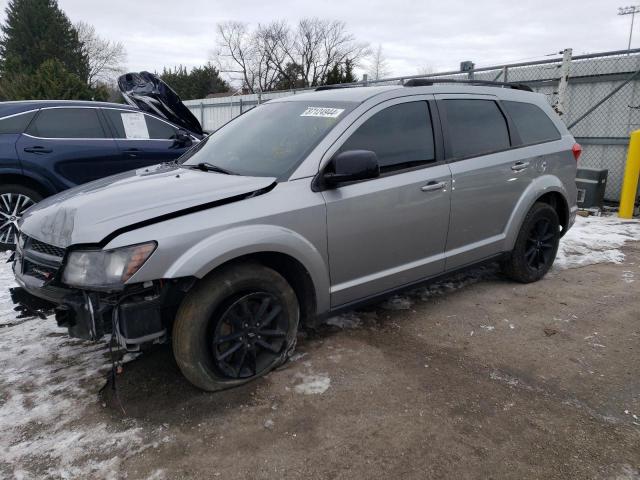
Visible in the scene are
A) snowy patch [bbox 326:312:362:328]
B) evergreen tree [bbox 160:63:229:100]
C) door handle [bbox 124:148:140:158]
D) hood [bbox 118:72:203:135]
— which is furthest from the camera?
evergreen tree [bbox 160:63:229:100]

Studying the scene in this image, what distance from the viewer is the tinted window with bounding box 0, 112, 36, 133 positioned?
527 centimetres

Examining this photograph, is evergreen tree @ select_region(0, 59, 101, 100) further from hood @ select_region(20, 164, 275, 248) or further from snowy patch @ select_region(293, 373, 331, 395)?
snowy patch @ select_region(293, 373, 331, 395)

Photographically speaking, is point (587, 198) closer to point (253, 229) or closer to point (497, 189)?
point (497, 189)

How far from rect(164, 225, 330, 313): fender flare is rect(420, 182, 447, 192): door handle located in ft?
3.19

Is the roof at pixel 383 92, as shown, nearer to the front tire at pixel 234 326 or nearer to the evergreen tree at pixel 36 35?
the front tire at pixel 234 326

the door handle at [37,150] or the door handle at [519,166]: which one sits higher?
the door handle at [37,150]

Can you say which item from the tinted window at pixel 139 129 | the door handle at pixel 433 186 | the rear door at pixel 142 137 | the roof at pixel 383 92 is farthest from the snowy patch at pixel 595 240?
the tinted window at pixel 139 129

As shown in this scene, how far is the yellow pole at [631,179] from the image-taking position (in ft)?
23.8

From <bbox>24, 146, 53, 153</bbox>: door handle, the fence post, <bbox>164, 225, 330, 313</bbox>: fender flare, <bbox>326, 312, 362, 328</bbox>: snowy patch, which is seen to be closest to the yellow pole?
the fence post

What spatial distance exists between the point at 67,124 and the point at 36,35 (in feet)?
129

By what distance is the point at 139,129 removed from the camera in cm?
620

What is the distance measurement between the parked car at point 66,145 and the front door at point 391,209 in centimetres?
396

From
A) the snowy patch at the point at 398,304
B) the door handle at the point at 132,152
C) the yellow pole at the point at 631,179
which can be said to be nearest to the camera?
the snowy patch at the point at 398,304

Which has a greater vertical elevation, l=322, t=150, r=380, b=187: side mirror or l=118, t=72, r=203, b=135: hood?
l=118, t=72, r=203, b=135: hood
